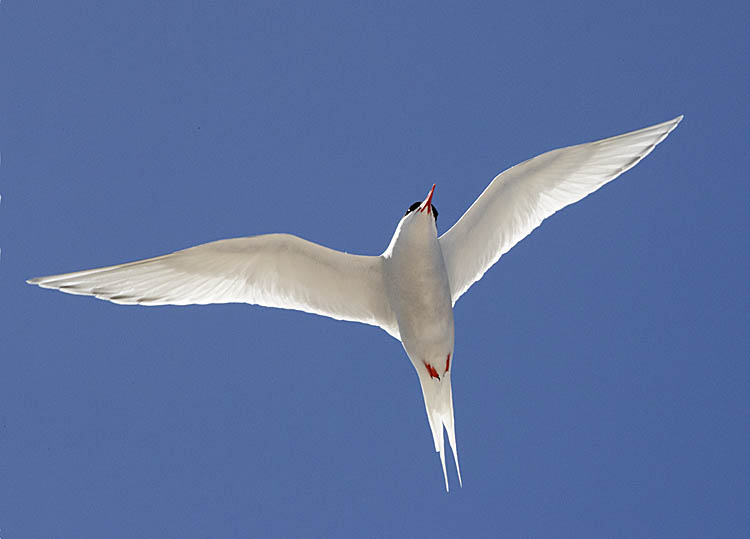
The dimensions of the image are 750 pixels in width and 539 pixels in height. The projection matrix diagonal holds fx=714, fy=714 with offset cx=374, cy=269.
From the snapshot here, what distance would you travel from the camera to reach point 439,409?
17.7ft

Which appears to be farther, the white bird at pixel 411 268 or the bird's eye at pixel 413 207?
the bird's eye at pixel 413 207

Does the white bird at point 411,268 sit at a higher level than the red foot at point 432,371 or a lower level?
higher

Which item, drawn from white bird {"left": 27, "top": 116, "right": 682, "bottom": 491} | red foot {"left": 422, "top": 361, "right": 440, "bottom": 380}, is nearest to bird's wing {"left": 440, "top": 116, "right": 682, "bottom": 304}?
white bird {"left": 27, "top": 116, "right": 682, "bottom": 491}

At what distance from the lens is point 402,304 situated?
198 inches

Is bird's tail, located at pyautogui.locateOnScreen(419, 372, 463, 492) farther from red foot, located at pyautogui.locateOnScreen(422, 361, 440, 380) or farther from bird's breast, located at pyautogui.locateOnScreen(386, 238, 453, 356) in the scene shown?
bird's breast, located at pyautogui.locateOnScreen(386, 238, 453, 356)

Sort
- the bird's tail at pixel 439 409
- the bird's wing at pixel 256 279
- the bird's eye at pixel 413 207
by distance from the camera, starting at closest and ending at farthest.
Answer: the bird's wing at pixel 256 279, the bird's eye at pixel 413 207, the bird's tail at pixel 439 409

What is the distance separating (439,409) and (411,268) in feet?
3.92

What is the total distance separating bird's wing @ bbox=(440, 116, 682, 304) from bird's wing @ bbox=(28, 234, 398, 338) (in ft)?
2.20

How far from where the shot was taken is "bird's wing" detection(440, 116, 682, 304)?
5.20 metres

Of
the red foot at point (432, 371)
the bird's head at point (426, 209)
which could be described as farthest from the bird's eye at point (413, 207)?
the red foot at point (432, 371)

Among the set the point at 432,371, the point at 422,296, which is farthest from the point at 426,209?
the point at 432,371

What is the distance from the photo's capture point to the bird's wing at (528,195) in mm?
5195

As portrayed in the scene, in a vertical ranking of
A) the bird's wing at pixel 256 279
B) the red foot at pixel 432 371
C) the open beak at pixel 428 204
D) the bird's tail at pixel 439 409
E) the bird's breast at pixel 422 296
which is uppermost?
the open beak at pixel 428 204

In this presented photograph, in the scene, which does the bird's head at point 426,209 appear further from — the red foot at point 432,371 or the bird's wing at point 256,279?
the red foot at point 432,371
